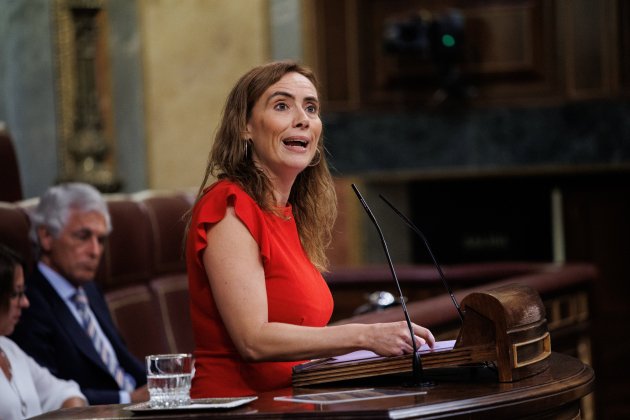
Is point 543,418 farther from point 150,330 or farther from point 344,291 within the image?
point 344,291

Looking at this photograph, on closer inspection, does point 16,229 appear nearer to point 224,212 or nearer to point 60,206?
point 60,206

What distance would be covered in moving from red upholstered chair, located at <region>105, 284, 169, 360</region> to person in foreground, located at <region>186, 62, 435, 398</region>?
6.25 ft

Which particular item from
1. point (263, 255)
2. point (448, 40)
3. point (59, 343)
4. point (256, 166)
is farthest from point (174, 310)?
point (448, 40)

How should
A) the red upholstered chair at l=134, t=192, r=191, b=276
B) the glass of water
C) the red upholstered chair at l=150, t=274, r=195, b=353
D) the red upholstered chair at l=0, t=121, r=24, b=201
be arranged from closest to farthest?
the glass of water, the red upholstered chair at l=0, t=121, r=24, b=201, the red upholstered chair at l=150, t=274, r=195, b=353, the red upholstered chair at l=134, t=192, r=191, b=276

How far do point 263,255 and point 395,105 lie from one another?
5.79 m

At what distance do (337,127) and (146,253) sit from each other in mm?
3591

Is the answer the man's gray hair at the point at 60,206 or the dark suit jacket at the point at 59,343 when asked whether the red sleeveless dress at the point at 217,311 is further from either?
the man's gray hair at the point at 60,206

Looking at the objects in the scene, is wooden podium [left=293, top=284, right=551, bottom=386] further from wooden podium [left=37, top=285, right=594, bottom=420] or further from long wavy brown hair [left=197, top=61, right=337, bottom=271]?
long wavy brown hair [left=197, top=61, right=337, bottom=271]

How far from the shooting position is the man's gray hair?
3.60m

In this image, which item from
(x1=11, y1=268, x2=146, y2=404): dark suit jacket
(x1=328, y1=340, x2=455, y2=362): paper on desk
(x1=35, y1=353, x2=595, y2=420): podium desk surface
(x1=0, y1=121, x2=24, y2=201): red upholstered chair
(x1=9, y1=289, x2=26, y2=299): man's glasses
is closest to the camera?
(x1=35, y1=353, x2=595, y2=420): podium desk surface

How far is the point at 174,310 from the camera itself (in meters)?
4.55

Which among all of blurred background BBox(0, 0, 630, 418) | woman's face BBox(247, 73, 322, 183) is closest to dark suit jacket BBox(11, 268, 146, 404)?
woman's face BBox(247, 73, 322, 183)

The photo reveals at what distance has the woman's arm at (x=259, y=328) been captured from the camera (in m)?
2.04

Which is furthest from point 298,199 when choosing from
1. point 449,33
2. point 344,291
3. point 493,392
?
point 449,33
